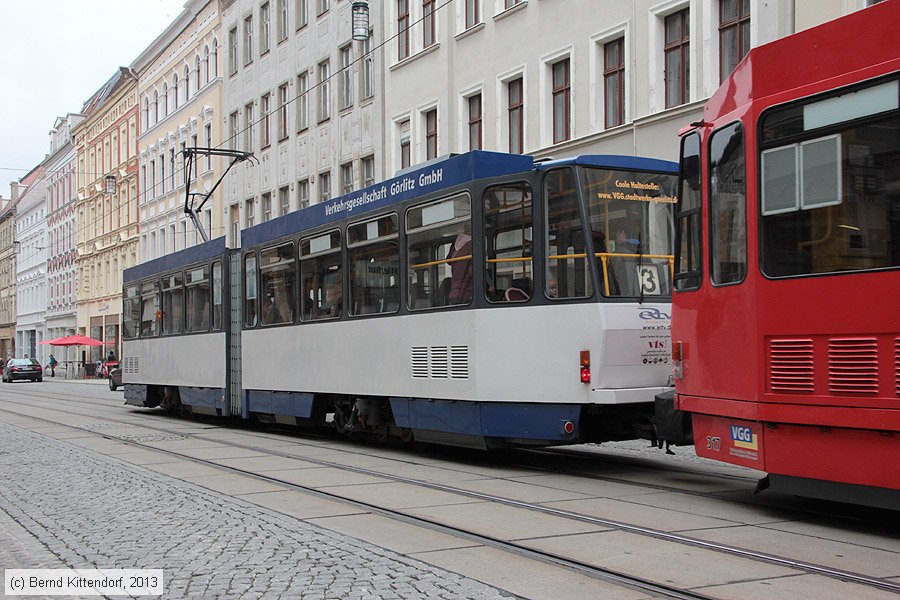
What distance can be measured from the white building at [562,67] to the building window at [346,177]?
3154mm

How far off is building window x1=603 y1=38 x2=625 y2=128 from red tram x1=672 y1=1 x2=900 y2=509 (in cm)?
1407

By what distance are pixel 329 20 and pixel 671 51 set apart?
57.9 ft

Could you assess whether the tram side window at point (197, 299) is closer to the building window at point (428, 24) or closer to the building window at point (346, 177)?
the building window at point (428, 24)

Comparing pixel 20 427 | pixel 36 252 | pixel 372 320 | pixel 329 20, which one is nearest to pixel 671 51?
pixel 372 320

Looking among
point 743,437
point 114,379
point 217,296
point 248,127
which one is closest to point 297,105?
point 248,127

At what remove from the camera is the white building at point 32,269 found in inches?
3280

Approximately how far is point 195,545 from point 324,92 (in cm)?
3102

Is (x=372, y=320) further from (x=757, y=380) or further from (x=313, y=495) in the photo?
(x=757, y=380)

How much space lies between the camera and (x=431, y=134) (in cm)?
3008

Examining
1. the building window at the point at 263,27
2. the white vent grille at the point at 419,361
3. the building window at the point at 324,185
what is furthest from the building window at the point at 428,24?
the white vent grille at the point at 419,361

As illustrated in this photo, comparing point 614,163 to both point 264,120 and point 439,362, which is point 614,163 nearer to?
point 439,362

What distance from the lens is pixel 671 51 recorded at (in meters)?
21.2

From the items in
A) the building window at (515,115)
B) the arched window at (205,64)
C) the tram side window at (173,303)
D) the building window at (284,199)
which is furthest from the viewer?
the arched window at (205,64)

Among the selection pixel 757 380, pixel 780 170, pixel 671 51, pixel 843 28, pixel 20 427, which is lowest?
pixel 20 427
